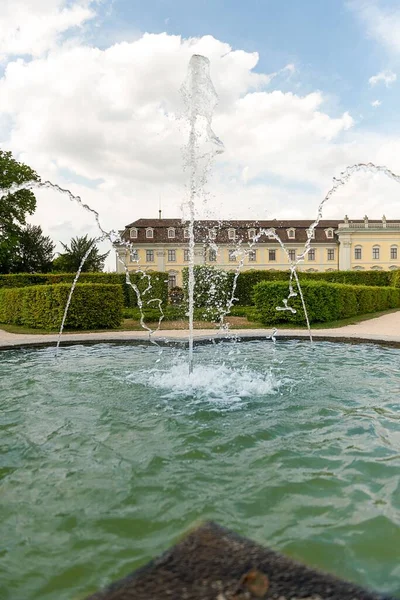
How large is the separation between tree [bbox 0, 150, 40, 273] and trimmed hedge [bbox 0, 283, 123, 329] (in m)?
17.4

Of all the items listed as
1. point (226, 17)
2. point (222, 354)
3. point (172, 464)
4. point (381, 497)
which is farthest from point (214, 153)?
point (381, 497)

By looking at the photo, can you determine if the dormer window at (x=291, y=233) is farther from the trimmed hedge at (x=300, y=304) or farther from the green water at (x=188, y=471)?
the green water at (x=188, y=471)

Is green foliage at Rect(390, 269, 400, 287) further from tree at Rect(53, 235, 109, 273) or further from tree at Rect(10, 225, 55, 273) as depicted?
tree at Rect(10, 225, 55, 273)

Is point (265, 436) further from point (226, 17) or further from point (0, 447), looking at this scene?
point (226, 17)

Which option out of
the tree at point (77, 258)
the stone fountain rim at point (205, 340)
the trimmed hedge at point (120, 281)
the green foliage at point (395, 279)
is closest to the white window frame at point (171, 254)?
the tree at point (77, 258)

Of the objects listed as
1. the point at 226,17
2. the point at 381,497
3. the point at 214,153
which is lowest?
the point at 381,497

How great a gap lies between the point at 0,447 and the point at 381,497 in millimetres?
2932

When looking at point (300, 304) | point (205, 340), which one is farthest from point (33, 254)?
point (205, 340)

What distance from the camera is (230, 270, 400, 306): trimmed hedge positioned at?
78.2 feet

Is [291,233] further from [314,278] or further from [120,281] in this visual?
[120,281]

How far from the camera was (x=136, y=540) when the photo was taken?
97.7 inches

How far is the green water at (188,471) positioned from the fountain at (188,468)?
0.01 metres

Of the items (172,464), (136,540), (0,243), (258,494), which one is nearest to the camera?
(136,540)

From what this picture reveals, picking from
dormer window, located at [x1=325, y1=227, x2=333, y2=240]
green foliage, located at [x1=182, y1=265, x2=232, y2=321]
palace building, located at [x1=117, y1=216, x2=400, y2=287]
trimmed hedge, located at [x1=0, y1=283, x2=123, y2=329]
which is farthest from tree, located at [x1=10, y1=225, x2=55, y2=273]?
dormer window, located at [x1=325, y1=227, x2=333, y2=240]
